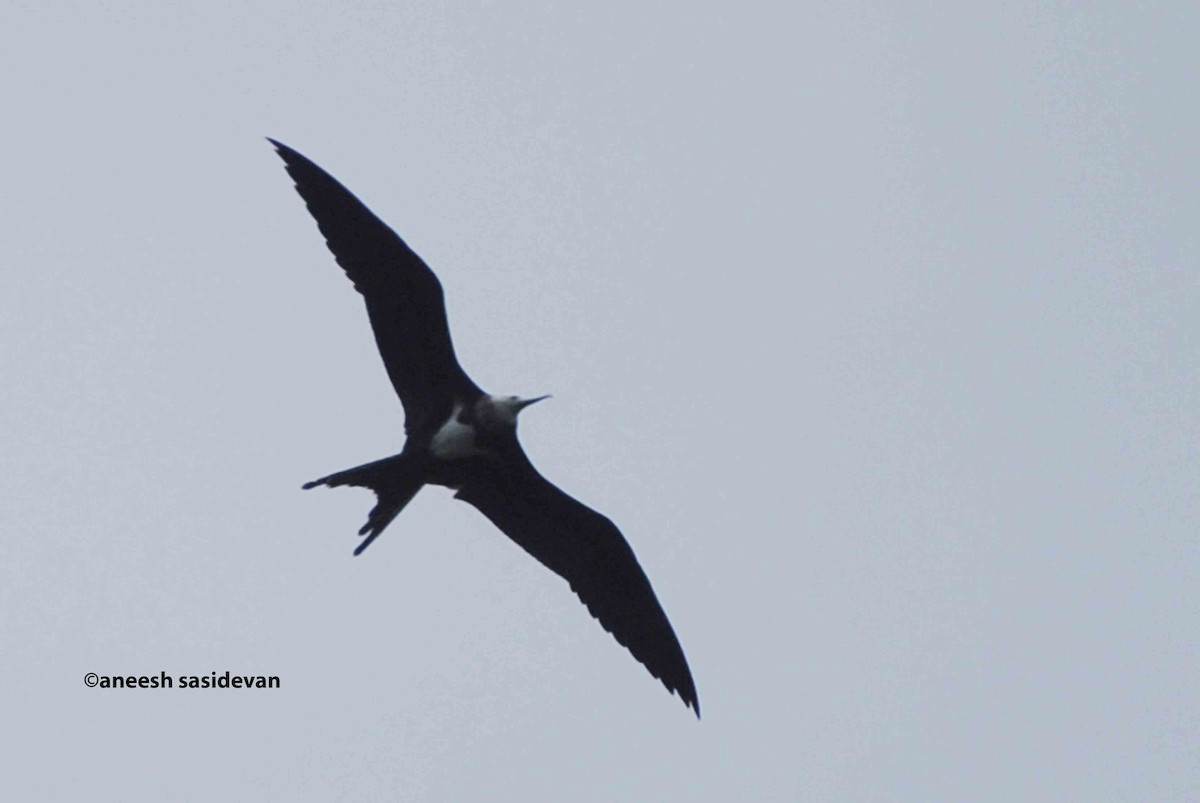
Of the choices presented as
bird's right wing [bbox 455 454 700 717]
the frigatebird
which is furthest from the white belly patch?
bird's right wing [bbox 455 454 700 717]

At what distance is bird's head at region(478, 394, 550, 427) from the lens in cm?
936

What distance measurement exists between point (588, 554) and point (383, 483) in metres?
1.52

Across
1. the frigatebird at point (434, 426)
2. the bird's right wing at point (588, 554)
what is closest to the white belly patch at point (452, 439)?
the frigatebird at point (434, 426)

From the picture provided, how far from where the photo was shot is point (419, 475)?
930 centimetres

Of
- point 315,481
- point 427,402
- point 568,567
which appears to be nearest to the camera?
point 315,481

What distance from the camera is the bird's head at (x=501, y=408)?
9359mm

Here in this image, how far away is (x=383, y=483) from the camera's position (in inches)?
358

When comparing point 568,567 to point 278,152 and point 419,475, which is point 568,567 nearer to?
point 419,475

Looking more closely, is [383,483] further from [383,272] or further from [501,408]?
[383,272]

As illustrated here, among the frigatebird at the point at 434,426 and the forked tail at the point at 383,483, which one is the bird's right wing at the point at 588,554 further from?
the forked tail at the point at 383,483

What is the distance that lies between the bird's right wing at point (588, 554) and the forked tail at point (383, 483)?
618 millimetres

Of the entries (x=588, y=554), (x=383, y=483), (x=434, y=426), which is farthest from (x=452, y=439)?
(x=588, y=554)

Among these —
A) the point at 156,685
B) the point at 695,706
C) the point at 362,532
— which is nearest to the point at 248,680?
the point at 156,685

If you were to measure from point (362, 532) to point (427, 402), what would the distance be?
84cm
